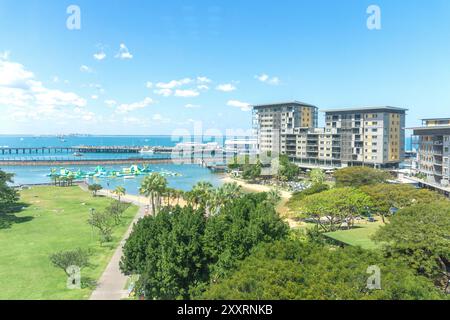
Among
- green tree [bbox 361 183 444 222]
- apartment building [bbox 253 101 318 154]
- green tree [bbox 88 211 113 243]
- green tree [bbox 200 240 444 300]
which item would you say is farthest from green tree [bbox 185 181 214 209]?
apartment building [bbox 253 101 318 154]

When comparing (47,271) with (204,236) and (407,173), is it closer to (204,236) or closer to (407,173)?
(204,236)

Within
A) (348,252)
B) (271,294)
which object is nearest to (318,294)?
(271,294)

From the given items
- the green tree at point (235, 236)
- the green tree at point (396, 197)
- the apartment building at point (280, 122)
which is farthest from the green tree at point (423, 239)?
the apartment building at point (280, 122)

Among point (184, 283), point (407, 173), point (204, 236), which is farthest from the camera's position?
point (407, 173)

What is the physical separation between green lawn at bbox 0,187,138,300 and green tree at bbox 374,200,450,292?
2592 cm

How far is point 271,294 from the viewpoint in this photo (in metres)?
16.3

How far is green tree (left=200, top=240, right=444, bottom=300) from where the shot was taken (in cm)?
1647

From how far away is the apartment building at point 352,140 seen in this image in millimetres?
98875

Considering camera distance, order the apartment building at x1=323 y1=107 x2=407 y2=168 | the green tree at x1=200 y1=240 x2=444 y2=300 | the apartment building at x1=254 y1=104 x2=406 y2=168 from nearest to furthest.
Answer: the green tree at x1=200 y1=240 x2=444 y2=300
the apartment building at x1=323 y1=107 x2=407 y2=168
the apartment building at x1=254 y1=104 x2=406 y2=168

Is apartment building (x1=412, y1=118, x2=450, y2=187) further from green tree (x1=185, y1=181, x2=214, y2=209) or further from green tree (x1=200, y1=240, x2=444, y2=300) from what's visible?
green tree (x1=200, y1=240, x2=444, y2=300)

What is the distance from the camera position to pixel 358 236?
42.1m

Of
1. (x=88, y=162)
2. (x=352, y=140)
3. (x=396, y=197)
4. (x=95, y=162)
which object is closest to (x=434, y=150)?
(x=352, y=140)

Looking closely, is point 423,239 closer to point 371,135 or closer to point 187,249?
point 187,249
